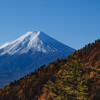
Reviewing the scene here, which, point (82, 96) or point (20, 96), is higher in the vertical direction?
point (20, 96)

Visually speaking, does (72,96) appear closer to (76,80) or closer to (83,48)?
(76,80)

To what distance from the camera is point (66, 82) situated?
14664 mm

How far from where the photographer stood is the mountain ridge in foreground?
45.9ft

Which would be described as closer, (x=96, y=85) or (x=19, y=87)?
(x=96, y=85)

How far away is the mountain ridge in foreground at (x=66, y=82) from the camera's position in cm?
1398

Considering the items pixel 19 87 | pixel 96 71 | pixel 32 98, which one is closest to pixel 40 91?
pixel 32 98

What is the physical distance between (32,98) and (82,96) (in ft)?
27.3

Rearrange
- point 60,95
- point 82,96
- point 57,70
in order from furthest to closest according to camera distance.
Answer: point 57,70, point 60,95, point 82,96

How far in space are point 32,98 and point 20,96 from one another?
1.19 metres

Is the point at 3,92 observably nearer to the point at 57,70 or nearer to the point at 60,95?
the point at 57,70

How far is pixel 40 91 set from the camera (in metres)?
20.5

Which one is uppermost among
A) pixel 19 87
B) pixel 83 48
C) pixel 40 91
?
pixel 83 48

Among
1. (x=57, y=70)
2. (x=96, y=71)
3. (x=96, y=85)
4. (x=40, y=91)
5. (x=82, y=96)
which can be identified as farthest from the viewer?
(x=57, y=70)

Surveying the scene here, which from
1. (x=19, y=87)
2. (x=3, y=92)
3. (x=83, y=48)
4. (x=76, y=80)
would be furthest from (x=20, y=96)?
(x=76, y=80)
